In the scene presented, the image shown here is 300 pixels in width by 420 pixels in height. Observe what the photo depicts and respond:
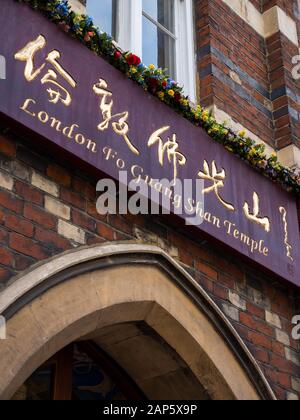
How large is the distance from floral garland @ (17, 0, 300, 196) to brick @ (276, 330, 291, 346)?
1.04 meters

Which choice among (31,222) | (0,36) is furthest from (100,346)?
(0,36)

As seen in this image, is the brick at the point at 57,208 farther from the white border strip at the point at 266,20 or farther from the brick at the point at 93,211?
the white border strip at the point at 266,20

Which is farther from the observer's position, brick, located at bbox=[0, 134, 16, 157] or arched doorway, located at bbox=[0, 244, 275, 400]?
brick, located at bbox=[0, 134, 16, 157]

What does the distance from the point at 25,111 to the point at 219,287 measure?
68.1 inches

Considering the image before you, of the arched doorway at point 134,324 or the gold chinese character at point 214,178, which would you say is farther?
the gold chinese character at point 214,178

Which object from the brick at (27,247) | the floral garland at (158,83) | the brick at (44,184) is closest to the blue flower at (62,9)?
the floral garland at (158,83)

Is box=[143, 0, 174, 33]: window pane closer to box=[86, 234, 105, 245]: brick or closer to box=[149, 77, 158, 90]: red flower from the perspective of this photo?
box=[149, 77, 158, 90]: red flower

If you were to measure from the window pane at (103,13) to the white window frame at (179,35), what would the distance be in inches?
1.8

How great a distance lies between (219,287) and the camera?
4.42 m

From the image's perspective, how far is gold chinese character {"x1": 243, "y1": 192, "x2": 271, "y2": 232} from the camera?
4.67m

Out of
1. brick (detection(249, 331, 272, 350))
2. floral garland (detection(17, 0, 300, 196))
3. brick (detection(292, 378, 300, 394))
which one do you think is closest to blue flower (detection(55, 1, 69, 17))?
floral garland (detection(17, 0, 300, 196))

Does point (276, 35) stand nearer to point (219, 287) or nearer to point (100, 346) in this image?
point (219, 287)

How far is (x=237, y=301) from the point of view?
178 inches

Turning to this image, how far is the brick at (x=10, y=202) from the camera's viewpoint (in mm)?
3355
